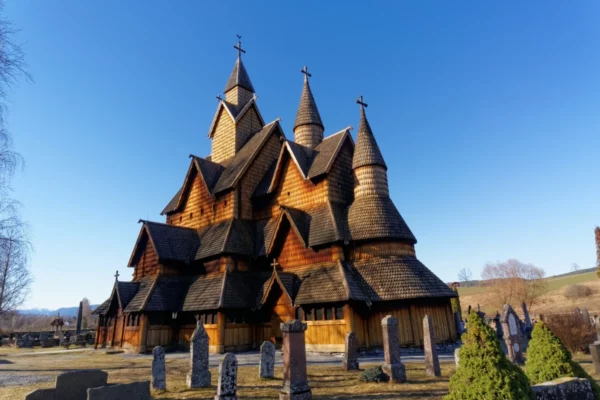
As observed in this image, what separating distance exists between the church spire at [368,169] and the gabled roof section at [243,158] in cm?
815

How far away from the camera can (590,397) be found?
235 inches

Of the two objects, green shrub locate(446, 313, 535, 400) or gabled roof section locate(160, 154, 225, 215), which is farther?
gabled roof section locate(160, 154, 225, 215)

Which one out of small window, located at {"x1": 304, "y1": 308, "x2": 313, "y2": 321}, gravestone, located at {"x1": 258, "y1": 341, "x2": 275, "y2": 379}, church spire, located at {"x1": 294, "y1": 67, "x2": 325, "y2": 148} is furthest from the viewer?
church spire, located at {"x1": 294, "y1": 67, "x2": 325, "y2": 148}

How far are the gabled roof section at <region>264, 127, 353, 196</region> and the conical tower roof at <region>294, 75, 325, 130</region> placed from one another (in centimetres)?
528

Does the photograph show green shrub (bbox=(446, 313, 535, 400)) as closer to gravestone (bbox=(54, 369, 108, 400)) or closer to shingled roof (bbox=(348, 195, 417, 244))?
gravestone (bbox=(54, 369, 108, 400))

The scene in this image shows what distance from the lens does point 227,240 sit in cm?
2317

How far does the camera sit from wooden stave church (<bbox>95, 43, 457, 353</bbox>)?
59.6 ft

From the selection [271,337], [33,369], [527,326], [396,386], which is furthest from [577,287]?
[33,369]

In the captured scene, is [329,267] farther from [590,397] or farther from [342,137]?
[590,397]

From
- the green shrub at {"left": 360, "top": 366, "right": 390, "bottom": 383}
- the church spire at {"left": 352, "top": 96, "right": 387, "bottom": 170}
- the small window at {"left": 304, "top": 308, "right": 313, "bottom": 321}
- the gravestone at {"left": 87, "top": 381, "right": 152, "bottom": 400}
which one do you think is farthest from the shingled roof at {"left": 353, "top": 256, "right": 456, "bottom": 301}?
the gravestone at {"left": 87, "top": 381, "right": 152, "bottom": 400}

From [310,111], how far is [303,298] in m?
17.2

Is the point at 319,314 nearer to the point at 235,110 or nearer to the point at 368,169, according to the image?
the point at 368,169

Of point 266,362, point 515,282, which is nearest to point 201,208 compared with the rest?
point 266,362

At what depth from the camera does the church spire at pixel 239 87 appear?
3373 cm
